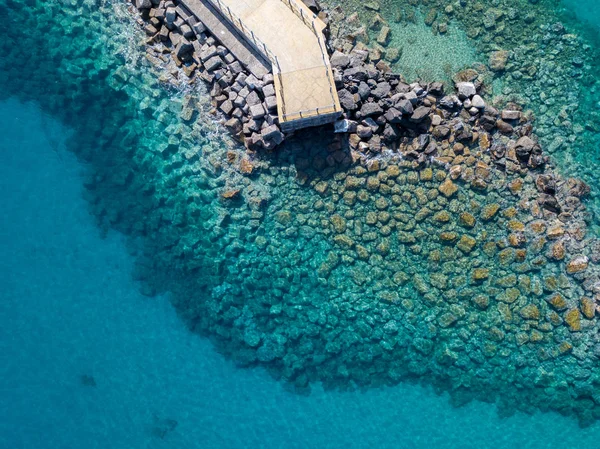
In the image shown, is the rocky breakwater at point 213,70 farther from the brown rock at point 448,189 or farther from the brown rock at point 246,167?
the brown rock at point 448,189

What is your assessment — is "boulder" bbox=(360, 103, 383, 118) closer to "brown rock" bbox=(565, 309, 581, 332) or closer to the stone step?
the stone step

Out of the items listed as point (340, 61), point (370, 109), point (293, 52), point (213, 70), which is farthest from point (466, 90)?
point (213, 70)

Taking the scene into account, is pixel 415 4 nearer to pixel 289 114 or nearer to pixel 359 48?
pixel 359 48

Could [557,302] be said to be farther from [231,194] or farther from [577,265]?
[231,194]

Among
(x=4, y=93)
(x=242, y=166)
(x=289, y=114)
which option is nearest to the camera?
(x=289, y=114)

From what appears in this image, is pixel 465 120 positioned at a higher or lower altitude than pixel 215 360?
higher

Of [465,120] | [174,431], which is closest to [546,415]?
[465,120]
